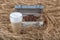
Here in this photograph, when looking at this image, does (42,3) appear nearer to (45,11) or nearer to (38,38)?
(45,11)

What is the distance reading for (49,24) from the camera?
1.07 m

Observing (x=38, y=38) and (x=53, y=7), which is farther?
(x=53, y=7)

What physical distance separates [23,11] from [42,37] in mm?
178

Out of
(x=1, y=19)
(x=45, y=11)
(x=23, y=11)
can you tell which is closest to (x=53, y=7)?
(x=45, y=11)

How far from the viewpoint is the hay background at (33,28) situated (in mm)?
1006

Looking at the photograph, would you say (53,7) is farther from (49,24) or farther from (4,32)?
(4,32)

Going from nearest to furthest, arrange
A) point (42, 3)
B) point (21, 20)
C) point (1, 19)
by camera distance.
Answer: point (21, 20), point (1, 19), point (42, 3)

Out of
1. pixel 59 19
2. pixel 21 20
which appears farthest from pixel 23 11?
pixel 59 19

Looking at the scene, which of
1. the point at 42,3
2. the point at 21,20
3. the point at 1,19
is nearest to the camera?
the point at 21,20

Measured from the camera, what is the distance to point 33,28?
3.44ft

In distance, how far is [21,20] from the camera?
1000 mm

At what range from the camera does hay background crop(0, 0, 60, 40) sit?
1006mm

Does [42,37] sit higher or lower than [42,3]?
lower

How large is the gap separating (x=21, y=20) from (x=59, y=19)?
227mm
